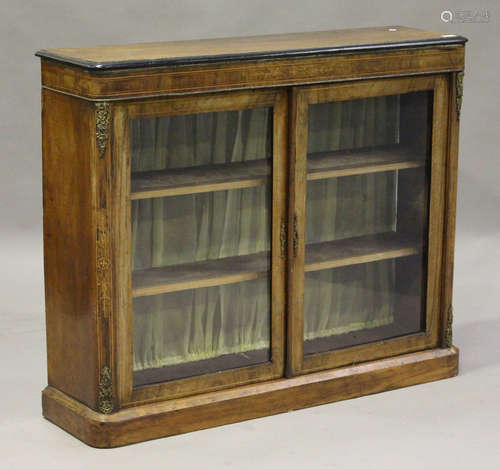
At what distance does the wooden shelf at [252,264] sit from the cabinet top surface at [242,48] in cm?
68

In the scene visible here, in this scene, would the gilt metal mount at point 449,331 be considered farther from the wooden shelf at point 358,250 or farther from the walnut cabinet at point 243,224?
the wooden shelf at point 358,250

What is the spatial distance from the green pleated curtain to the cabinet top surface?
199 mm

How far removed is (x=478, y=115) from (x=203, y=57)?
2.55m

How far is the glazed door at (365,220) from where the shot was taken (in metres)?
5.06

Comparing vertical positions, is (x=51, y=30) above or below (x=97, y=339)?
above

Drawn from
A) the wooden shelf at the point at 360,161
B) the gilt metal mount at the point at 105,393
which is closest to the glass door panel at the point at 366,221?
the wooden shelf at the point at 360,161

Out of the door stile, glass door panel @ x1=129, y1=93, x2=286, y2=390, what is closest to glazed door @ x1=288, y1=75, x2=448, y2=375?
the door stile

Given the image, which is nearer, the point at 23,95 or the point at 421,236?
the point at 421,236

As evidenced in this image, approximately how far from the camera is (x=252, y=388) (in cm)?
504

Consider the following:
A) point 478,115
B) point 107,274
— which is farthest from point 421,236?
point 478,115

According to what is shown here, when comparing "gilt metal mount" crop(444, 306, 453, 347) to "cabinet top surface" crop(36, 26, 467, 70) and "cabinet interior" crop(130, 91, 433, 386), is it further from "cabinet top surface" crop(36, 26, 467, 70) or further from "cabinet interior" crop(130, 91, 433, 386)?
"cabinet top surface" crop(36, 26, 467, 70)

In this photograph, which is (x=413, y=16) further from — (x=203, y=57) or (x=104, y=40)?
(x=203, y=57)

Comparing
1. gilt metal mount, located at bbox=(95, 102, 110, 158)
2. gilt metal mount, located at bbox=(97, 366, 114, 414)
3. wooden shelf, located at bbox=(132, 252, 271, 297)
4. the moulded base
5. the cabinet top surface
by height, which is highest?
the cabinet top surface

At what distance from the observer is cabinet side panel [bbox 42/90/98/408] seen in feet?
15.3
